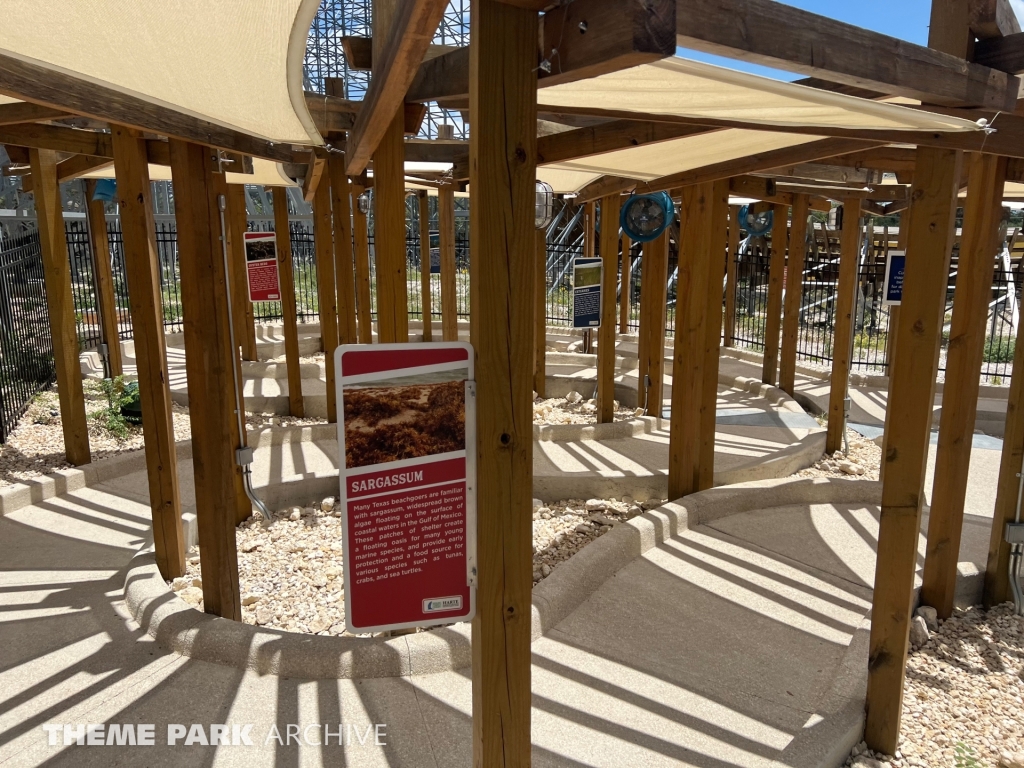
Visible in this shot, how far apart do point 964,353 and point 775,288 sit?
258 inches

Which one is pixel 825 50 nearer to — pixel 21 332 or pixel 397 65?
pixel 397 65

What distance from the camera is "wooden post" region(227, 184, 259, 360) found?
32.1ft

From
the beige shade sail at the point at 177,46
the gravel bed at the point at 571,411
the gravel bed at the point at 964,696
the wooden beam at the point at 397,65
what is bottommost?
the gravel bed at the point at 964,696

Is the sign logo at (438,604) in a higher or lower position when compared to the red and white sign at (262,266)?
lower

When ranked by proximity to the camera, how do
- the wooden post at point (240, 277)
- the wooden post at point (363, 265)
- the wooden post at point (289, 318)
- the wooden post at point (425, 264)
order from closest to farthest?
the wooden post at point (363, 265) → the wooden post at point (289, 318) → the wooden post at point (240, 277) → the wooden post at point (425, 264)

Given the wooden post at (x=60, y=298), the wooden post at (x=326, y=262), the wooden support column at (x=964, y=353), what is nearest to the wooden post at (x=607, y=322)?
the wooden post at (x=326, y=262)

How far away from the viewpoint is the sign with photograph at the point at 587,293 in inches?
339

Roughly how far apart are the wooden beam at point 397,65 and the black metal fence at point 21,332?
245 inches

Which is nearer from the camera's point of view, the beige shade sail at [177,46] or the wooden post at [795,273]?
the beige shade sail at [177,46]

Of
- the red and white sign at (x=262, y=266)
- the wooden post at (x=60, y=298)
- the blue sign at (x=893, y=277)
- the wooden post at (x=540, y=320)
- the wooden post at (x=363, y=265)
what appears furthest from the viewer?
the wooden post at (x=540, y=320)

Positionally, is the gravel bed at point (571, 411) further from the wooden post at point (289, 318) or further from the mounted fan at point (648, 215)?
the wooden post at point (289, 318)

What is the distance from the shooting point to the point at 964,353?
4.30m

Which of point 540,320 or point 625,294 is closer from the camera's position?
point 540,320

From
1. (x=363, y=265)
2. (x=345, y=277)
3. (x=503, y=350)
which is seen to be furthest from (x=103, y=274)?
Answer: (x=503, y=350)
